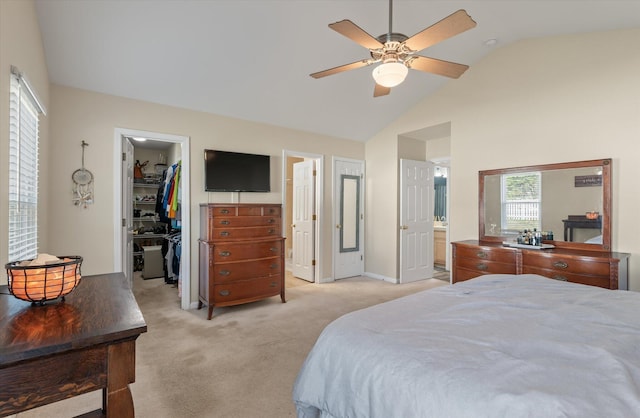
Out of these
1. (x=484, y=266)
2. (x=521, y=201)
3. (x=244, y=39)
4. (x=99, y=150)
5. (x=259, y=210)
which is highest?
(x=244, y=39)

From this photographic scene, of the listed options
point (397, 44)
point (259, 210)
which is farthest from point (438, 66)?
point (259, 210)

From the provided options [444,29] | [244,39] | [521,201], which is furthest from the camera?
[521,201]

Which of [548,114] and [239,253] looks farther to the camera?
[239,253]

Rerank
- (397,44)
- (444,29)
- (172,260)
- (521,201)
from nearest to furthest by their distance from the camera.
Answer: (444,29) → (397,44) → (521,201) → (172,260)

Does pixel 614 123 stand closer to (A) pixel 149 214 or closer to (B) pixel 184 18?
(B) pixel 184 18

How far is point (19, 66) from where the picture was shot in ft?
6.15

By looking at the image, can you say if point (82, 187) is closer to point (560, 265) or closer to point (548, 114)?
point (560, 265)

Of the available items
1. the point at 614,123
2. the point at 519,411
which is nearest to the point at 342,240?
the point at 614,123

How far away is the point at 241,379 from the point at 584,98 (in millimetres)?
4143

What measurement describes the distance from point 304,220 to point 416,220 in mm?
1883

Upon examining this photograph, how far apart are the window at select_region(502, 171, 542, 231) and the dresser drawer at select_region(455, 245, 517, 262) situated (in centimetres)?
61

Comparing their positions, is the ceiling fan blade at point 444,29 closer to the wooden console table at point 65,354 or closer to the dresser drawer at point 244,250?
the wooden console table at point 65,354

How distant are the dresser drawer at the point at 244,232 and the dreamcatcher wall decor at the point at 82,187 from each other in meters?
1.26

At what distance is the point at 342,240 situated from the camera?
533cm
